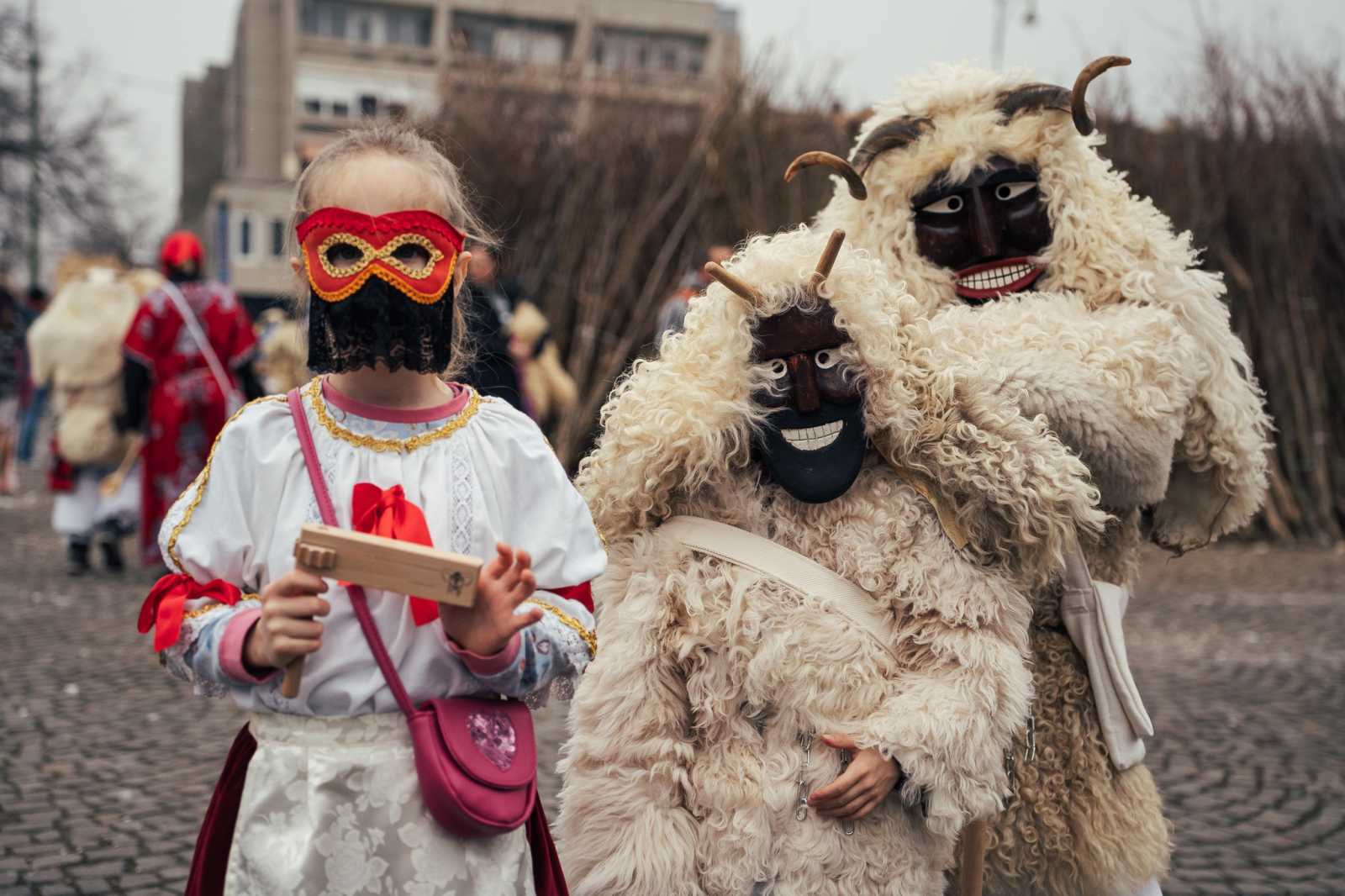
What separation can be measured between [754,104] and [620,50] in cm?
302

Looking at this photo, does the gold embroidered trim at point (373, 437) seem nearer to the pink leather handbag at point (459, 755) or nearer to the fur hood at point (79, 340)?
the pink leather handbag at point (459, 755)

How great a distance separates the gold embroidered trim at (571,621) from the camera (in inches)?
74.6

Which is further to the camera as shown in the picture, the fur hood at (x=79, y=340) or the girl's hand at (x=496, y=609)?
the fur hood at (x=79, y=340)

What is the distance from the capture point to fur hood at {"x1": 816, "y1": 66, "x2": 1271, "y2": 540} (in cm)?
274

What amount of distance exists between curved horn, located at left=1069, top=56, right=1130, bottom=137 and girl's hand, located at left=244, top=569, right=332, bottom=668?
1.89 metres

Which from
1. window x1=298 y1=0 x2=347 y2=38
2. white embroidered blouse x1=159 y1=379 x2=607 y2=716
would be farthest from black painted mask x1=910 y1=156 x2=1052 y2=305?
window x1=298 y1=0 x2=347 y2=38

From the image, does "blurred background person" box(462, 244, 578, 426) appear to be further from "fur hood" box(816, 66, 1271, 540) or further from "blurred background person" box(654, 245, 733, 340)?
"fur hood" box(816, 66, 1271, 540)

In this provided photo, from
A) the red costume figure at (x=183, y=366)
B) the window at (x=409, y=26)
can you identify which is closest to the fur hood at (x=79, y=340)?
the red costume figure at (x=183, y=366)

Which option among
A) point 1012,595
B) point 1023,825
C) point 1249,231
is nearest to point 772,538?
point 1012,595

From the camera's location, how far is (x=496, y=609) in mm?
1673

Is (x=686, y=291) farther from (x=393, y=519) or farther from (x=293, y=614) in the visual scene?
(x=293, y=614)

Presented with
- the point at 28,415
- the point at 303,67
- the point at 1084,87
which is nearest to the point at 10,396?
the point at 28,415

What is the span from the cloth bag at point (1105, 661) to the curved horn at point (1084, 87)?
3.03ft

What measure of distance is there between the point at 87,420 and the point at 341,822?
7079 mm
